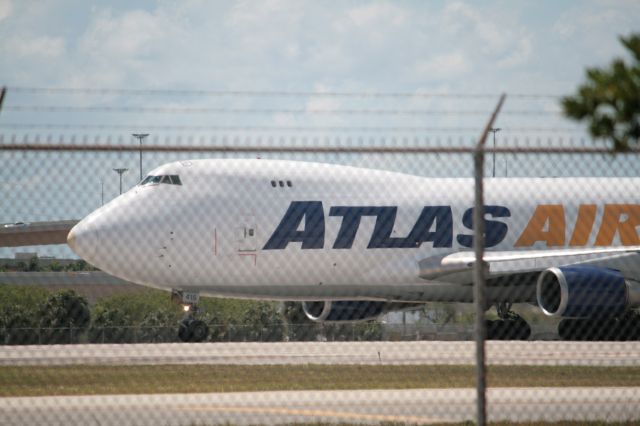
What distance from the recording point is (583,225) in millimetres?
28922

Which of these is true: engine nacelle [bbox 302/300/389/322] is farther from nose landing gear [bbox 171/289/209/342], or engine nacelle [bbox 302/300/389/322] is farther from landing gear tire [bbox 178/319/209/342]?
landing gear tire [bbox 178/319/209/342]

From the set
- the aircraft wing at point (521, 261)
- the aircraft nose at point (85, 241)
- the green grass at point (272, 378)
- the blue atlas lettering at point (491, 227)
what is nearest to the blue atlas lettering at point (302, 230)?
the aircraft wing at point (521, 261)

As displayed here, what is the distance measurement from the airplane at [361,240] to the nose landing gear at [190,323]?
31 mm

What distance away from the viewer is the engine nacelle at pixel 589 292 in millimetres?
25047

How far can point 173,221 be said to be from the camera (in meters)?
24.1

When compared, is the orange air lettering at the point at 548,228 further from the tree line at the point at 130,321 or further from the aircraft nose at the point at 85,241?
the aircraft nose at the point at 85,241

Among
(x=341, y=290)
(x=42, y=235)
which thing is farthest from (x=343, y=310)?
(x=42, y=235)

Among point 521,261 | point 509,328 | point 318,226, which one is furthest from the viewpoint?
point 509,328

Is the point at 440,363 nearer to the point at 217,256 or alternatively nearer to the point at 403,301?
the point at 217,256

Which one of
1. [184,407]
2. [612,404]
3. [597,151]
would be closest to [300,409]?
[184,407]

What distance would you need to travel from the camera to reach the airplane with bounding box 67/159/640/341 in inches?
966

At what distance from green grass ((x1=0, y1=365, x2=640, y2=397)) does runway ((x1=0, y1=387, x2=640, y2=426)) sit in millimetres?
1068

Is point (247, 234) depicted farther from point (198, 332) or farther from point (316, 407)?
point (316, 407)

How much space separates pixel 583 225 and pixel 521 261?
3104 mm
